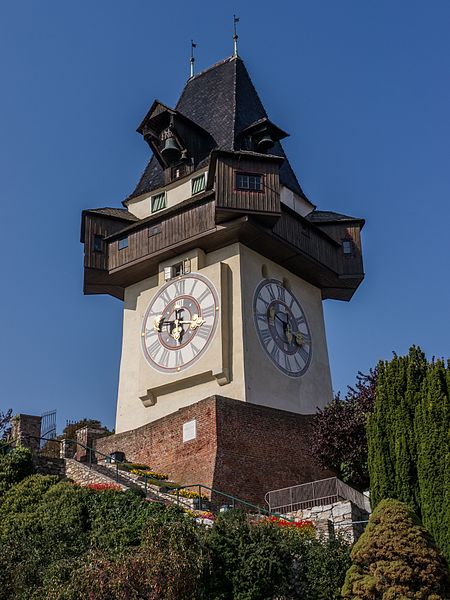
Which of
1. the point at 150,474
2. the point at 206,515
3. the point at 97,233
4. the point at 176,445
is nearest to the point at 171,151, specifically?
the point at 97,233

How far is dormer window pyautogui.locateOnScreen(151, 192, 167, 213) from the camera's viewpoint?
36719mm

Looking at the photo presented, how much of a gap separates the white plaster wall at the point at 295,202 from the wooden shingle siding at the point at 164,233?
144 inches

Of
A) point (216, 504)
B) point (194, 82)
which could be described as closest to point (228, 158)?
point (194, 82)

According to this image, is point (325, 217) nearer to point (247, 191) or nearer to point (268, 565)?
point (247, 191)

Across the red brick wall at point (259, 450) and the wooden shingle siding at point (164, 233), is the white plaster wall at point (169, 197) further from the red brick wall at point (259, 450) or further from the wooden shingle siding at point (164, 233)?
the red brick wall at point (259, 450)

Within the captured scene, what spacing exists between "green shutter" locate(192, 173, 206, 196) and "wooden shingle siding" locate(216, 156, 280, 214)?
200cm

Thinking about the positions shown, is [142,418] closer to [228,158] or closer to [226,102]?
[228,158]

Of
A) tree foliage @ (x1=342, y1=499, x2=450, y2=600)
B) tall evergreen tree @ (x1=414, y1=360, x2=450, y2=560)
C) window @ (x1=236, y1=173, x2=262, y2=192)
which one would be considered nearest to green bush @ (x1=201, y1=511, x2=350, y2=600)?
tree foliage @ (x1=342, y1=499, x2=450, y2=600)

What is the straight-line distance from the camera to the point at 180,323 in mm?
33875

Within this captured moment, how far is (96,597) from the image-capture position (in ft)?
62.3

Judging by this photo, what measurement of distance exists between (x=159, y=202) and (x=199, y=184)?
1.96m

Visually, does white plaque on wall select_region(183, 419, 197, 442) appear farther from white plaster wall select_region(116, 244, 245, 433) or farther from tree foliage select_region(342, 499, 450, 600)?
tree foliage select_region(342, 499, 450, 600)

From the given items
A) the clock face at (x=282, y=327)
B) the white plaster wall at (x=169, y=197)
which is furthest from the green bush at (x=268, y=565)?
the white plaster wall at (x=169, y=197)

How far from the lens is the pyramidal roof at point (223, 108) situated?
37125 millimetres
